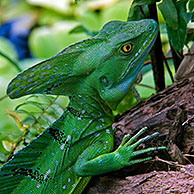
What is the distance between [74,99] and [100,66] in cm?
28

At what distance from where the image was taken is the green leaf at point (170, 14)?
7.32 ft

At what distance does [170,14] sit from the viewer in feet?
7.33

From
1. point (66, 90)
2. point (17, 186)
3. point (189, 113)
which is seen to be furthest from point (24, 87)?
point (189, 113)

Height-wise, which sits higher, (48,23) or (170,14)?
(170,14)

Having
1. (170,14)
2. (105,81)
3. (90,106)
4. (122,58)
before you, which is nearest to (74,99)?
(90,106)

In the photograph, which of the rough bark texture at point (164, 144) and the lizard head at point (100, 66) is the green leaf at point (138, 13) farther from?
the rough bark texture at point (164, 144)

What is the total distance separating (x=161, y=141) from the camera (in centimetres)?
215

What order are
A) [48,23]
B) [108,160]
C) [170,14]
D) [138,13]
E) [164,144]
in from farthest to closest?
[48,23] → [138,13] → [170,14] → [164,144] → [108,160]

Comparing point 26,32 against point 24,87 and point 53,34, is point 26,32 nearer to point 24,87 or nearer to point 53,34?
point 53,34

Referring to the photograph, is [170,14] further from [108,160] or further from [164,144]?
[108,160]

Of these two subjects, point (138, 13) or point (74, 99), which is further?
point (138, 13)

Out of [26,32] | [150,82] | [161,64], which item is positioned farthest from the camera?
[26,32]

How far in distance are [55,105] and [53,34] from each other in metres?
6.10

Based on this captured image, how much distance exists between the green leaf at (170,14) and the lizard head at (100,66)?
13 centimetres
